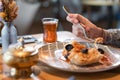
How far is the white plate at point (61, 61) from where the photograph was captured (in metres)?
1.11

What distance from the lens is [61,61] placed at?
121cm

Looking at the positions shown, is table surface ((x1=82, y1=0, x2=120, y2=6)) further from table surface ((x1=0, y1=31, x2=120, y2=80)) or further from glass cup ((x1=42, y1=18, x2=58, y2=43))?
table surface ((x1=0, y1=31, x2=120, y2=80))

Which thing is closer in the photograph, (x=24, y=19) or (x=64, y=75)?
(x=64, y=75)

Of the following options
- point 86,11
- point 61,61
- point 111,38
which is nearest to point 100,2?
point 86,11

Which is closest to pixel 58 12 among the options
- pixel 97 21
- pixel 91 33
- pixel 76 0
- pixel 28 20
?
pixel 76 0

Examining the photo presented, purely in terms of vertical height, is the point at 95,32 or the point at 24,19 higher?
the point at 95,32

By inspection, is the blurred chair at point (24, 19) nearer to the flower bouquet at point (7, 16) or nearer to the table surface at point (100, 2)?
the flower bouquet at point (7, 16)

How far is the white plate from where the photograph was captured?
1108 mm

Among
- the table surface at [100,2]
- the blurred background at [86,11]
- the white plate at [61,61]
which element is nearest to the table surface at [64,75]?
the white plate at [61,61]

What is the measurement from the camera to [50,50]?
138 cm

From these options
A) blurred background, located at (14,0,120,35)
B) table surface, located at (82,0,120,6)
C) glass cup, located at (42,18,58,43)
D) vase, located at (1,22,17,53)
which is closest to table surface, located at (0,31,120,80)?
vase, located at (1,22,17,53)

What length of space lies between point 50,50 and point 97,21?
3827mm

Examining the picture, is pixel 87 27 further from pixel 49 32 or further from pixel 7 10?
pixel 7 10

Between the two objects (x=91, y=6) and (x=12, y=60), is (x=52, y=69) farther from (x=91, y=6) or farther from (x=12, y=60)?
(x=91, y=6)
